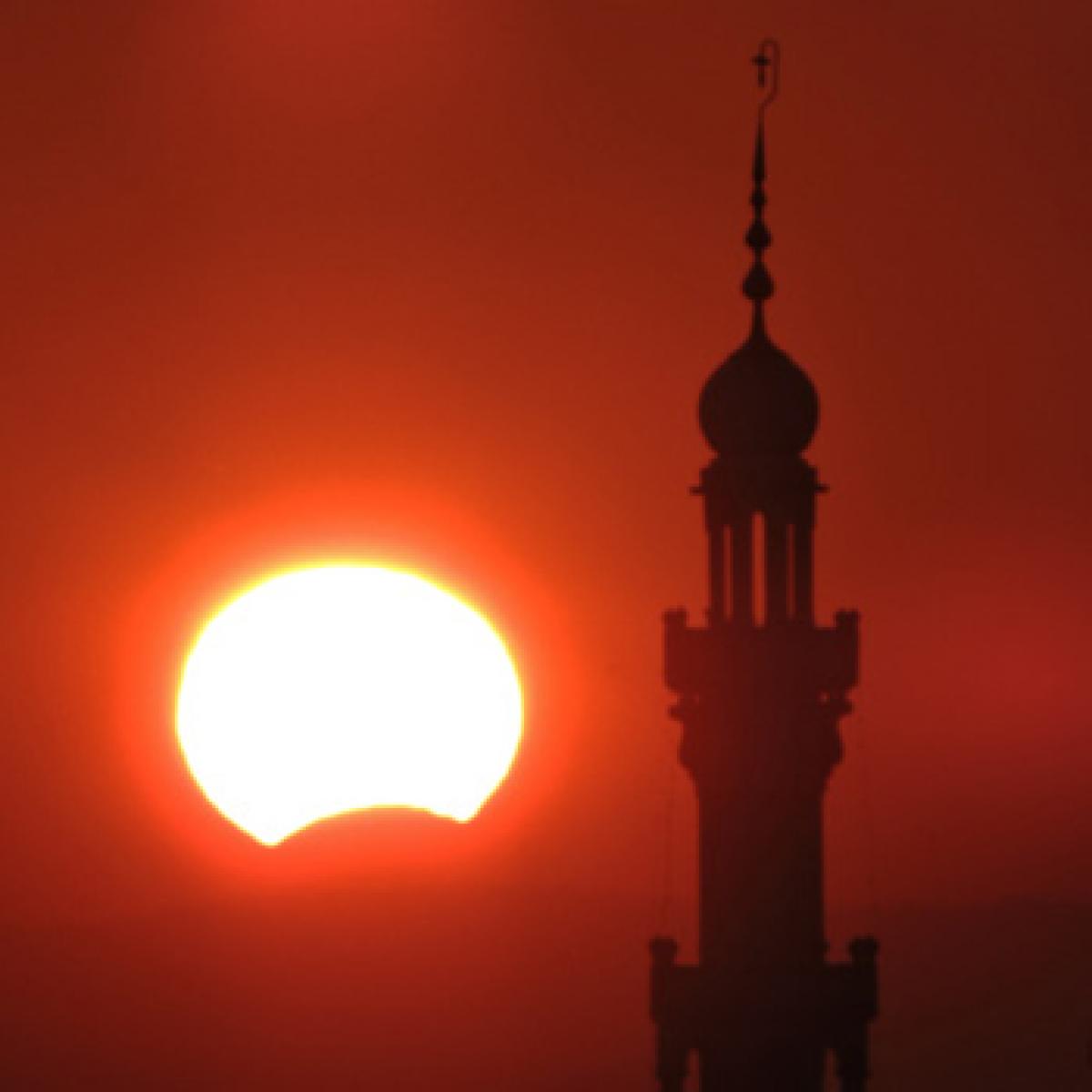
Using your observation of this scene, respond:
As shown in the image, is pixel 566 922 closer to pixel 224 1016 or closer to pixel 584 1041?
pixel 584 1041

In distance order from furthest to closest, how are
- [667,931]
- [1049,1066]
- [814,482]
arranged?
[1049,1066] → [667,931] → [814,482]

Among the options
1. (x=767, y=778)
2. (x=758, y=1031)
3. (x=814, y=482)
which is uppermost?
(x=814, y=482)

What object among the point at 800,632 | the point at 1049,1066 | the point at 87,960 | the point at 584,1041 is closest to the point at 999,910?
the point at 1049,1066

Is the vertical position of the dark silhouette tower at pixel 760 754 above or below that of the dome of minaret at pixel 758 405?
below

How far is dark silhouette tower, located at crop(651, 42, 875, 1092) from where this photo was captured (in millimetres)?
47250

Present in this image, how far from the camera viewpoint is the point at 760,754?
48219 millimetres

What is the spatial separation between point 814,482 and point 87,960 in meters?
21.2

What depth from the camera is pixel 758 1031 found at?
49469mm

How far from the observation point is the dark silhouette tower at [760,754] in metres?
47.2

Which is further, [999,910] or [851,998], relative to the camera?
[999,910]

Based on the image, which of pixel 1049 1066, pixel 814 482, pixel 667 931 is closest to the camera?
pixel 814 482

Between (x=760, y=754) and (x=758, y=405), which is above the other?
(x=758, y=405)

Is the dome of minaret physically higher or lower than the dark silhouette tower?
higher

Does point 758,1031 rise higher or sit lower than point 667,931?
lower
